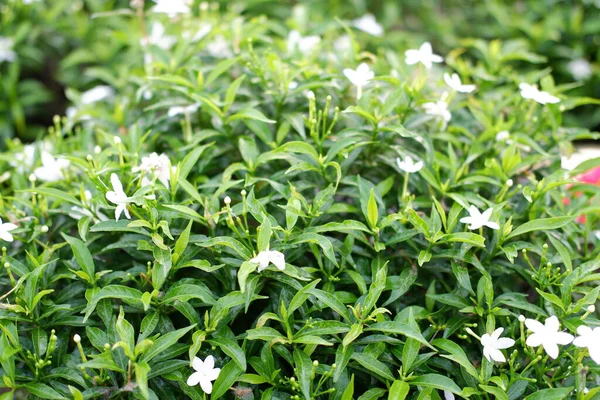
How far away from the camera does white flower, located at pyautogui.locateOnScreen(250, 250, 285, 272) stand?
1.34 meters

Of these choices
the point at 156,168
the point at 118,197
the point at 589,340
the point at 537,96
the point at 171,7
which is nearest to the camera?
the point at 589,340

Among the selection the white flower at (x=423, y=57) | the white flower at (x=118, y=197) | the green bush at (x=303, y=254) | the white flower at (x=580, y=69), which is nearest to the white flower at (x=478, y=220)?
the green bush at (x=303, y=254)

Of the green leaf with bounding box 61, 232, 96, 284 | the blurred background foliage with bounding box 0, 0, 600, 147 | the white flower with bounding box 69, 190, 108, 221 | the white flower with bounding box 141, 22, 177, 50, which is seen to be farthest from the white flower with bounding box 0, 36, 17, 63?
the green leaf with bounding box 61, 232, 96, 284

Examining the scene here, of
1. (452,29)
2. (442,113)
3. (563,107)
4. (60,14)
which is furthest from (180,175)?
(452,29)

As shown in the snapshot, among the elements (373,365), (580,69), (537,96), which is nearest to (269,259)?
A: (373,365)

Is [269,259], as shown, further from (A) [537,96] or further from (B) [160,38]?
(B) [160,38]

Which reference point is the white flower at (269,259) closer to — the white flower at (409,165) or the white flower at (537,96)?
the white flower at (409,165)

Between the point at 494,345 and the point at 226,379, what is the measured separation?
0.58m

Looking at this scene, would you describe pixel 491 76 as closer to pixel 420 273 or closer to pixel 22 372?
pixel 420 273

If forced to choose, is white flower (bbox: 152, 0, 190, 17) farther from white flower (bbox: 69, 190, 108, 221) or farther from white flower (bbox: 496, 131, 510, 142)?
white flower (bbox: 496, 131, 510, 142)

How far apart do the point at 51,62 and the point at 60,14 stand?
0.88 feet

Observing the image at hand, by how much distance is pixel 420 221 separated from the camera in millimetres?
1474

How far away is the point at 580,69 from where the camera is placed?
10.5ft

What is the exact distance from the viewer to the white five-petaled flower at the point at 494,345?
53.4 inches
